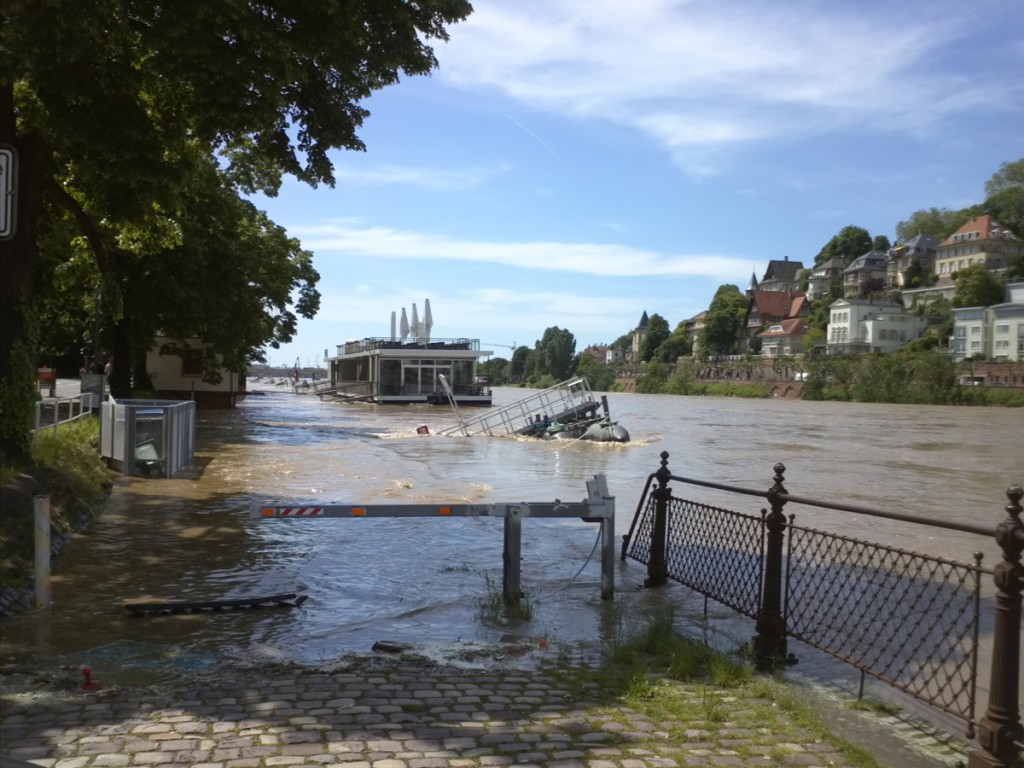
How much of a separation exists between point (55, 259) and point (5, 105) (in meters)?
8.28

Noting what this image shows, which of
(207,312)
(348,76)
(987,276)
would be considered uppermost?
(987,276)

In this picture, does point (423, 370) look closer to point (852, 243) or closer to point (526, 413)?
point (526, 413)

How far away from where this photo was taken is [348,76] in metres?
10.6

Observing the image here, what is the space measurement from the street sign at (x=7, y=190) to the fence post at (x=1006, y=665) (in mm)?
4486

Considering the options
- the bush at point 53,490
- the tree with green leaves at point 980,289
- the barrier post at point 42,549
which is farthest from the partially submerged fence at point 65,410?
the tree with green leaves at point 980,289

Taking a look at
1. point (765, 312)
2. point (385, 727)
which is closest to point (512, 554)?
point (385, 727)

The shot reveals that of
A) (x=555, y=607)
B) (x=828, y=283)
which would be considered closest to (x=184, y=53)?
(x=555, y=607)

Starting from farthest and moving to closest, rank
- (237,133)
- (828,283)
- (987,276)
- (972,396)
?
(828,283)
(987,276)
(972,396)
(237,133)

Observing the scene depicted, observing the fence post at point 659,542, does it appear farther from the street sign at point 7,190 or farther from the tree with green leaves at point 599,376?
the tree with green leaves at point 599,376

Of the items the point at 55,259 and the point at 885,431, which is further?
the point at 885,431

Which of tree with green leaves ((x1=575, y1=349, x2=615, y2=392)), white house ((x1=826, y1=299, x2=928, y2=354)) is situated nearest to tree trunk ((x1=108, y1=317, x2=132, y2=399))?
white house ((x1=826, y1=299, x2=928, y2=354))

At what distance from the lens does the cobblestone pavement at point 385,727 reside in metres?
3.99

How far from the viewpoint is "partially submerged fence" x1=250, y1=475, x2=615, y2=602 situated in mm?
7168

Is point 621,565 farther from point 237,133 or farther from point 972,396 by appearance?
point 972,396
